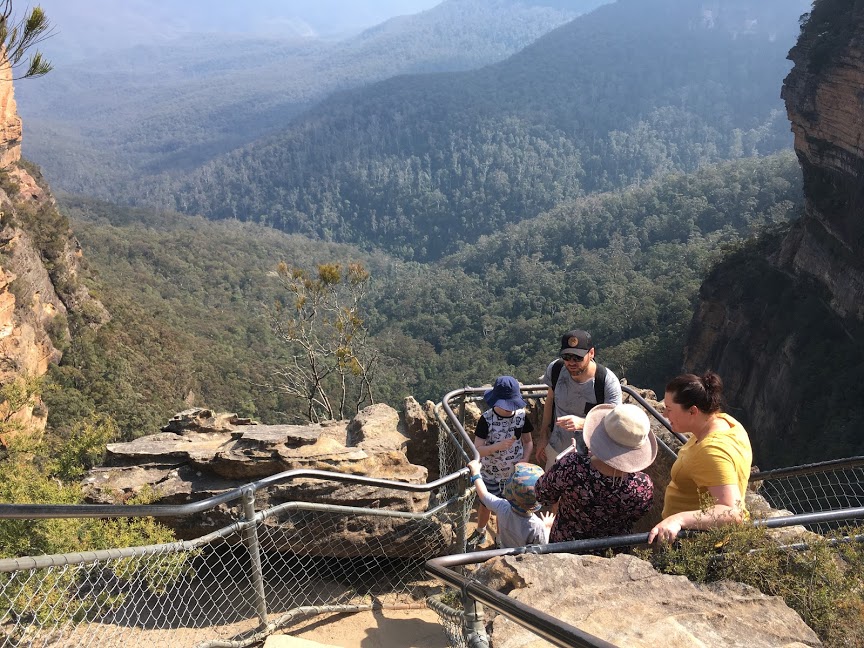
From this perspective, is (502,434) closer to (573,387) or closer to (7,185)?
(573,387)

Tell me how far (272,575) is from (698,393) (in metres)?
3.65

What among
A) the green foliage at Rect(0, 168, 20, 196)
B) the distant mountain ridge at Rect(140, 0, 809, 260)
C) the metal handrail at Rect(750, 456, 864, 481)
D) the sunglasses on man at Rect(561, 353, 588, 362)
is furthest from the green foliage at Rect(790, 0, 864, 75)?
the distant mountain ridge at Rect(140, 0, 809, 260)

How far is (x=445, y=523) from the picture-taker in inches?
216

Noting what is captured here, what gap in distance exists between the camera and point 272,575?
5152 mm

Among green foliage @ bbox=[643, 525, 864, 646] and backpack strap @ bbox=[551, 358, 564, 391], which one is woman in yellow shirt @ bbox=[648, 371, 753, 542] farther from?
backpack strap @ bbox=[551, 358, 564, 391]

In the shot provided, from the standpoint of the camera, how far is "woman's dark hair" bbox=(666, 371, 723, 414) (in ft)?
10.7

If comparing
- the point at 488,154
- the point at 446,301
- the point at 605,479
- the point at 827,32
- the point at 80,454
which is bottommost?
the point at 446,301

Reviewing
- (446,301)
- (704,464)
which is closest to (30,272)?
(704,464)

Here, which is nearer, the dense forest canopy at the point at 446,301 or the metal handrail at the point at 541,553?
the metal handrail at the point at 541,553

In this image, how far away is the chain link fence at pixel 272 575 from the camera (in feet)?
13.0

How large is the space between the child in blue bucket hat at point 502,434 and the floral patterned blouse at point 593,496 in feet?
4.06

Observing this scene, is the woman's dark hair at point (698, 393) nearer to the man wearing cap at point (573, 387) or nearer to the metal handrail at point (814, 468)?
the man wearing cap at point (573, 387)

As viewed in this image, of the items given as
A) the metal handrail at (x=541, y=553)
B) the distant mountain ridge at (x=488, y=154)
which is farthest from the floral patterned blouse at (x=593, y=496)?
the distant mountain ridge at (x=488, y=154)

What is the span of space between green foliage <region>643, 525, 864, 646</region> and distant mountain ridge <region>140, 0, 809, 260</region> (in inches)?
5107
